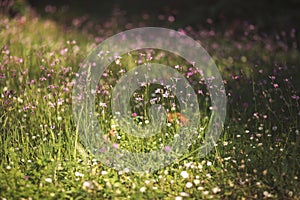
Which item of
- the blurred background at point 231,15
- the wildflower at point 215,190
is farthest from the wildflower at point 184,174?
the blurred background at point 231,15

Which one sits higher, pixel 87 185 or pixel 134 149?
pixel 134 149

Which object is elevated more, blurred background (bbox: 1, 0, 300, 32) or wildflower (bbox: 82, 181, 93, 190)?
blurred background (bbox: 1, 0, 300, 32)

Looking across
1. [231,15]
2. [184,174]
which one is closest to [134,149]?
[184,174]

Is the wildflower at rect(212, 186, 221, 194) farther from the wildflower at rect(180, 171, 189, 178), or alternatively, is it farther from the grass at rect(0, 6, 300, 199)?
the wildflower at rect(180, 171, 189, 178)

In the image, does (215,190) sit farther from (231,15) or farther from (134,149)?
(231,15)

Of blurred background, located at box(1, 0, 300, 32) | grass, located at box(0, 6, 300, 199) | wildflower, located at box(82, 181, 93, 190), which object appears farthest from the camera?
blurred background, located at box(1, 0, 300, 32)

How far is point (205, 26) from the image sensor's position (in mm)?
7297

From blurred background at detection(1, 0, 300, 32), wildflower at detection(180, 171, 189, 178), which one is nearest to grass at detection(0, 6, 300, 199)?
wildflower at detection(180, 171, 189, 178)

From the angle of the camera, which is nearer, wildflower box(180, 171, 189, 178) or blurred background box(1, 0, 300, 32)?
wildflower box(180, 171, 189, 178)

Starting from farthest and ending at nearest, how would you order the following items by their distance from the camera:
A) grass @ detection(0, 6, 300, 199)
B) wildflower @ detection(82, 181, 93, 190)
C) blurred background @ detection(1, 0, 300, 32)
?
blurred background @ detection(1, 0, 300, 32)
grass @ detection(0, 6, 300, 199)
wildflower @ detection(82, 181, 93, 190)

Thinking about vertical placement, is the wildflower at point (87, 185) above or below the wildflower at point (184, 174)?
below

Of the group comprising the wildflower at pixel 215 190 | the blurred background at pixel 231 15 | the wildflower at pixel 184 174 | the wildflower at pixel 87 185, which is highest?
the blurred background at pixel 231 15

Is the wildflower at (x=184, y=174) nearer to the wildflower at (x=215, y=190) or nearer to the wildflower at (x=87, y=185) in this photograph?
the wildflower at (x=215, y=190)

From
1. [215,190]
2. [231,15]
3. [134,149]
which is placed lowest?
[215,190]
